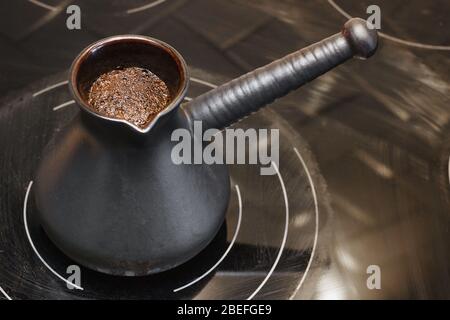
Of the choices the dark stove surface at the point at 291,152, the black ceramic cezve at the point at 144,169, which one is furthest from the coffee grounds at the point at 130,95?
the dark stove surface at the point at 291,152

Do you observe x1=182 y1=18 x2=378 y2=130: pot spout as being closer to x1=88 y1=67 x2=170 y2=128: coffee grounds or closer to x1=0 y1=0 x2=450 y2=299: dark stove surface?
x1=88 y1=67 x2=170 y2=128: coffee grounds

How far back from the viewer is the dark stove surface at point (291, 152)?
0.64m

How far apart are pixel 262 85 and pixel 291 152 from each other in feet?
0.63

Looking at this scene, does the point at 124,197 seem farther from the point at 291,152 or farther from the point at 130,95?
the point at 291,152

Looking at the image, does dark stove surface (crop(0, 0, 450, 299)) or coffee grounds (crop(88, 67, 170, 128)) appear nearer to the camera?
coffee grounds (crop(88, 67, 170, 128))

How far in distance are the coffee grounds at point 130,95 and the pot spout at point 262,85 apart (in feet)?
0.09

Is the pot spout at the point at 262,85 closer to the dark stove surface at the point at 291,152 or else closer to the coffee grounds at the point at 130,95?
the coffee grounds at the point at 130,95

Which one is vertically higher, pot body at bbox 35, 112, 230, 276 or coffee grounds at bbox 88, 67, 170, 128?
coffee grounds at bbox 88, 67, 170, 128

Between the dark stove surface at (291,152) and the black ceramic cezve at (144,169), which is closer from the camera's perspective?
the black ceramic cezve at (144,169)

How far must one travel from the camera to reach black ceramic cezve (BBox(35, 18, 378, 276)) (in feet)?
1.72

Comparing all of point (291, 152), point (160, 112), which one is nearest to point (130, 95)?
point (160, 112)

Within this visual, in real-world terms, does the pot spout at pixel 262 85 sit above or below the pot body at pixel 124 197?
above

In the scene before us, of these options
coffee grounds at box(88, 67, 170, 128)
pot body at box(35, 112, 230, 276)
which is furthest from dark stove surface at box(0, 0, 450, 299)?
coffee grounds at box(88, 67, 170, 128)

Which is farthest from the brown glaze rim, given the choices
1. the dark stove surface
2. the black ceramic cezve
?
the dark stove surface
